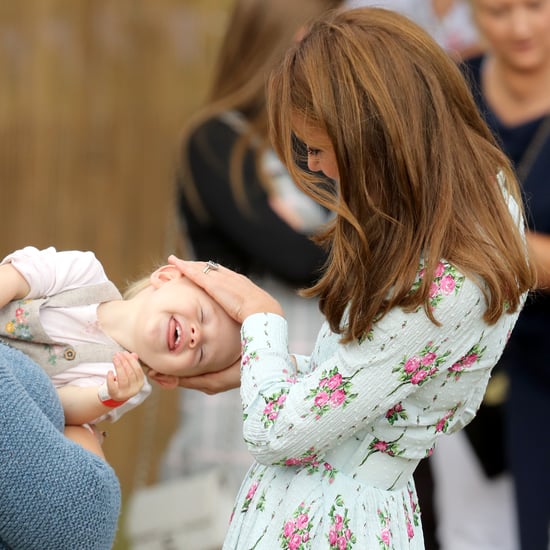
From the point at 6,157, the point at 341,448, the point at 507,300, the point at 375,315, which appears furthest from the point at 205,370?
the point at 6,157

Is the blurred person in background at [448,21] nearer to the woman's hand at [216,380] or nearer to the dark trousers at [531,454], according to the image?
the dark trousers at [531,454]

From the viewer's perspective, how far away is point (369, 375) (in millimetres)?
1904

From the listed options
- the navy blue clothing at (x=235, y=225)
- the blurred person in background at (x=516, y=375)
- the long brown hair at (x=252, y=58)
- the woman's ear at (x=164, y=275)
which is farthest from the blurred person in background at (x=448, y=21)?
the woman's ear at (x=164, y=275)

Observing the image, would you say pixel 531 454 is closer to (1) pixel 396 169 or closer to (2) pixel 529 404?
(2) pixel 529 404

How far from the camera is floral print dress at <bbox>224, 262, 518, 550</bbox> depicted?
1.90 meters

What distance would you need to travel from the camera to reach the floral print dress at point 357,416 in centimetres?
190

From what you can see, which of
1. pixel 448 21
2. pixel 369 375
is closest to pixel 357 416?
pixel 369 375

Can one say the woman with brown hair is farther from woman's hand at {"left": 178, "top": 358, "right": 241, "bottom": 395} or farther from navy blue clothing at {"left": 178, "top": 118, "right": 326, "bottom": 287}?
navy blue clothing at {"left": 178, "top": 118, "right": 326, "bottom": 287}

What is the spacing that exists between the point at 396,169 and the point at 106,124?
3118mm

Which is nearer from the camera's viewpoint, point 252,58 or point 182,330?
point 182,330

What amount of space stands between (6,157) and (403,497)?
2.74 m

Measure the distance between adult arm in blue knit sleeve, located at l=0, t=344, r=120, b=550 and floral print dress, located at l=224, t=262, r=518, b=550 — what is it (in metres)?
0.28

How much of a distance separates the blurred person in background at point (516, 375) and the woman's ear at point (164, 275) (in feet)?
4.03

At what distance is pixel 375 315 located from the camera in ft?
6.22
